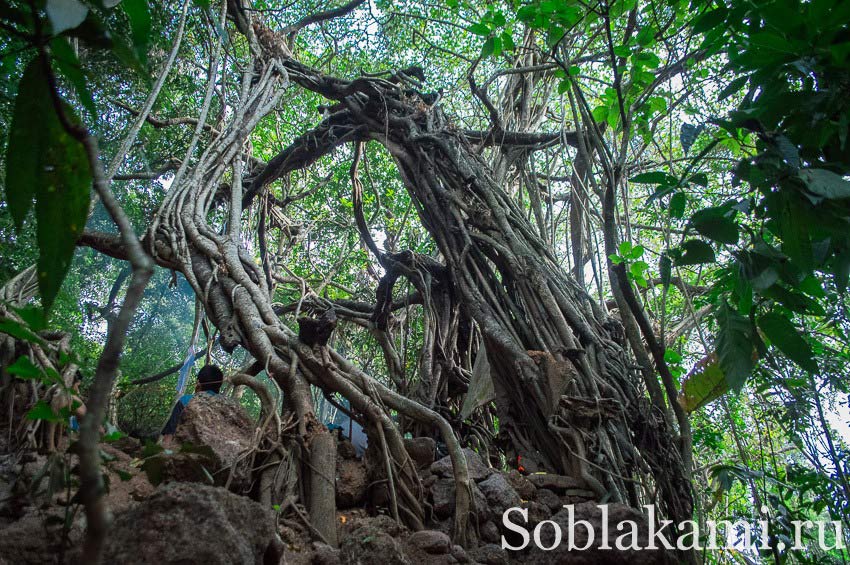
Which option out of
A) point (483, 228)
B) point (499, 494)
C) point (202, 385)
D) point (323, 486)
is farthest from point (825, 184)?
point (202, 385)

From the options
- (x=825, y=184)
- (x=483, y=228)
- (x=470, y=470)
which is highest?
(x=483, y=228)

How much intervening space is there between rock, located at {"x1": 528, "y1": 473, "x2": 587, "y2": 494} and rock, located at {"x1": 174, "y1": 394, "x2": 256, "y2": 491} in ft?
2.85

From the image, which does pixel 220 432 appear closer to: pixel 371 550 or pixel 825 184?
pixel 371 550

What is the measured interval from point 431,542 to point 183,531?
62 centimetres

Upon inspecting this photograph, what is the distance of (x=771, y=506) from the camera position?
1.48m

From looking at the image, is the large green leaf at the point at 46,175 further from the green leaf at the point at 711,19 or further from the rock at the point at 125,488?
the green leaf at the point at 711,19

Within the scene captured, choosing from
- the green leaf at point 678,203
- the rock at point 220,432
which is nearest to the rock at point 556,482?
the rock at point 220,432

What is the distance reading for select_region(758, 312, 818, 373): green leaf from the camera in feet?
3.15

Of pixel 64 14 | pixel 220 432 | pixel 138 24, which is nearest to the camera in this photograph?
pixel 64 14

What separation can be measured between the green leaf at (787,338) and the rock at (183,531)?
3.07 ft

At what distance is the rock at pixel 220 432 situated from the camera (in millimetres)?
1447

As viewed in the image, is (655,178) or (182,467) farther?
(182,467)

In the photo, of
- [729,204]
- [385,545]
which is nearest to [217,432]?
[385,545]

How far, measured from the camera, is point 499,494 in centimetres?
163
